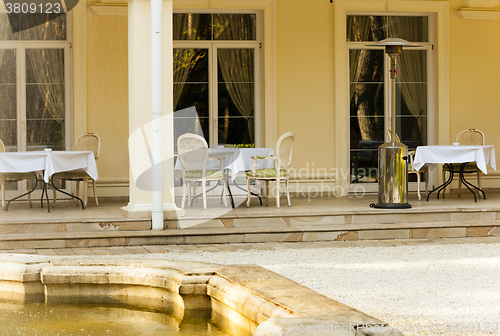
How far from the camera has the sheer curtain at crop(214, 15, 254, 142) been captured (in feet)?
26.6

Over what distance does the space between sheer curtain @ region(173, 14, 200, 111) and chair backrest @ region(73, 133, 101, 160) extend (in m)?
1.28

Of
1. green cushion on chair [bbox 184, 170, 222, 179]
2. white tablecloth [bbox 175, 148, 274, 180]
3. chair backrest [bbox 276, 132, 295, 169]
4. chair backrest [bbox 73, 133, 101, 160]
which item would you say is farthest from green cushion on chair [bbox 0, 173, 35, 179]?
chair backrest [bbox 276, 132, 295, 169]

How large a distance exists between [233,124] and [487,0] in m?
4.18

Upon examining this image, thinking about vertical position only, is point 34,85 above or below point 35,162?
above

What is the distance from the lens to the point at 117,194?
7.80 meters

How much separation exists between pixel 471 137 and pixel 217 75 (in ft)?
12.2

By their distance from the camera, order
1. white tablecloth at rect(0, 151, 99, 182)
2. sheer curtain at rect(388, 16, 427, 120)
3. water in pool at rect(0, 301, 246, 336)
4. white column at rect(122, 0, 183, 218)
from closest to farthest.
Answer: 1. water in pool at rect(0, 301, 246, 336)
2. white column at rect(122, 0, 183, 218)
3. white tablecloth at rect(0, 151, 99, 182)
4. sheer curtain at rect(388, 16, 427, 120)

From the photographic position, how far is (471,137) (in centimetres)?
798

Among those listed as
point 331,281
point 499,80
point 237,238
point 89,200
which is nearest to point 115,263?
point 331,281

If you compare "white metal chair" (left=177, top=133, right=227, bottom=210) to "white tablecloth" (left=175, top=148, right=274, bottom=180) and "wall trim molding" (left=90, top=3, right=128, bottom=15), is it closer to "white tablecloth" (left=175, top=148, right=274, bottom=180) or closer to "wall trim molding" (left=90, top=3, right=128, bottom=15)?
"white tablecloth" (left=175, top=148, right=274, bottom=180)

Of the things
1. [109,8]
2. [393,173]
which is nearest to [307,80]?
[393,173]

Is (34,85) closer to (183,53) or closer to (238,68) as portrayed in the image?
(183,53)

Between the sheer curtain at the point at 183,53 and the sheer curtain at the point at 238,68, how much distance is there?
351 millimetres

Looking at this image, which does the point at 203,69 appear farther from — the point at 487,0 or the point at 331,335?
the point at 331,335
